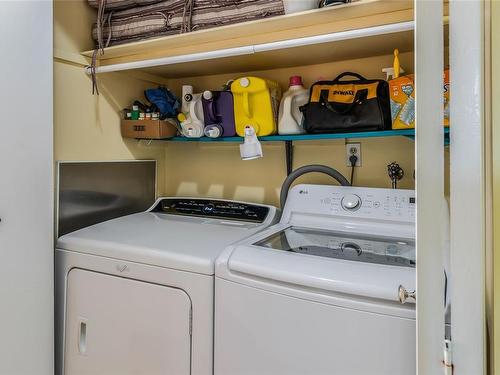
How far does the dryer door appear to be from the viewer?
1360mm

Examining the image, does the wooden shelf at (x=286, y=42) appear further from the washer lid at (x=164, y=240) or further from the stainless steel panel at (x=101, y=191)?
the washer lid at (x=164, y=240)

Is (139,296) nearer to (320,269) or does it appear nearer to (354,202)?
(320,269)

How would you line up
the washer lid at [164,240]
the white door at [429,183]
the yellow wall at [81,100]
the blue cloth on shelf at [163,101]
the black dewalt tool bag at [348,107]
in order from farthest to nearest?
the blue cloth on shelf at [163,101] < the yellow wall at [81,100] < the black dewalt tool bag at [348,107] < the washer lid at [164,240] < the white door at [429,183]

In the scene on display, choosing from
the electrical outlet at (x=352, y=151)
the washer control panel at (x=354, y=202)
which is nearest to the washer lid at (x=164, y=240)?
the washer control panel at (x=354, y=202)

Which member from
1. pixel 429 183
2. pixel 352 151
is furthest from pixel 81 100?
pixel 429 183

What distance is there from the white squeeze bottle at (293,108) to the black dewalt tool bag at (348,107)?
7cm

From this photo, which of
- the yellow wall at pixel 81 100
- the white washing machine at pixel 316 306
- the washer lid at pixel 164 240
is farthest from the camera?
the yellow wall at pixel 81 100

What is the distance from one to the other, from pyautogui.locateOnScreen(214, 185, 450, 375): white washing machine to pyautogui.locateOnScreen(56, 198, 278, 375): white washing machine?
101 mm

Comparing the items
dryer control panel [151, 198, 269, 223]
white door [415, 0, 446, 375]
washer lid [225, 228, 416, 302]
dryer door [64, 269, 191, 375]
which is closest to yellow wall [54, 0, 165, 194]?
dryer control panel [151, 198, 269, 223]

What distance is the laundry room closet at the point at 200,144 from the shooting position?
179cm
